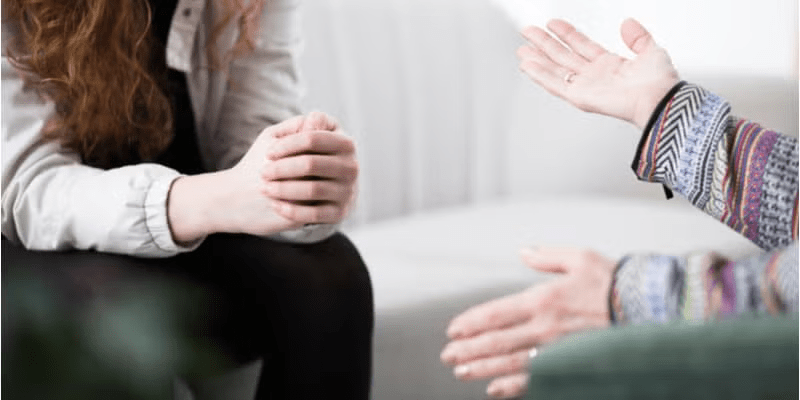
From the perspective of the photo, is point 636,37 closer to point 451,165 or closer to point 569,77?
point 569,77

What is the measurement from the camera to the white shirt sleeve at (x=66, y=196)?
57 cm

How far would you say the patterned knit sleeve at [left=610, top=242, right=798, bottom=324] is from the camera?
412 mm

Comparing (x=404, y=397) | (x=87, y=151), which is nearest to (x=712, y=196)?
(x=404, y=397)

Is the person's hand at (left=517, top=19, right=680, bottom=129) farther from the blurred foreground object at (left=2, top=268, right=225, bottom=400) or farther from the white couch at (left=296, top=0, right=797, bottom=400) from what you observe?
the blurred foreground object at (left=2, top=268, right=225, bottom=400)

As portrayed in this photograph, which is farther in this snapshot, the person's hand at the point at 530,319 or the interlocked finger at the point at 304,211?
the interlocked finger at the point at 304,211

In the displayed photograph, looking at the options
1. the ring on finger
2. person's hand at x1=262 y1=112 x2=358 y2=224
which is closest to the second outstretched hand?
person's hand at x1=262 y1=112 x2=358 y2=224

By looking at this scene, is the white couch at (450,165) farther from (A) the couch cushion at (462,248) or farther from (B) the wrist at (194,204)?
(B) the wrist at (194,204)

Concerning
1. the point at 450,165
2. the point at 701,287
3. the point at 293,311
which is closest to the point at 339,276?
the point at 293,311

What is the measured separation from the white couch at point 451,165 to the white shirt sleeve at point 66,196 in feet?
0.42

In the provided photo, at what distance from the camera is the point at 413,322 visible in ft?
2.09

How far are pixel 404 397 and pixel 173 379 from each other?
13 centimetres

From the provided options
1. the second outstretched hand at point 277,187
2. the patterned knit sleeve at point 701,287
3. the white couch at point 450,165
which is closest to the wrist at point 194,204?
the second outstretched hand at point 277,187

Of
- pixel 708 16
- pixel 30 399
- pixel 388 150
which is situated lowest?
pixel 30 399

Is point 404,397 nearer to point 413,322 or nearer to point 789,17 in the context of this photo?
point 413,322
